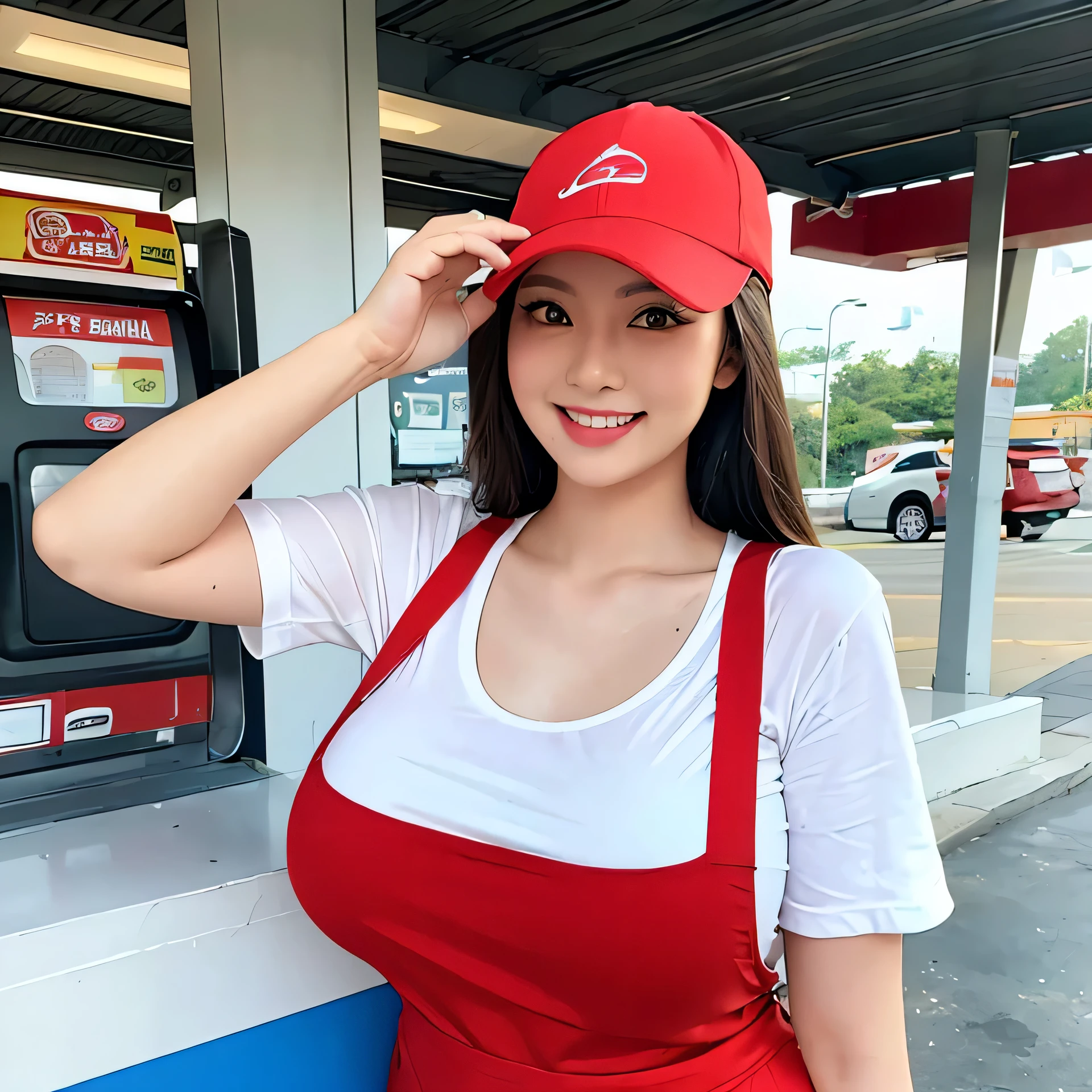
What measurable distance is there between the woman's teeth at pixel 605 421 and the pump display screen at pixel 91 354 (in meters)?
0.76

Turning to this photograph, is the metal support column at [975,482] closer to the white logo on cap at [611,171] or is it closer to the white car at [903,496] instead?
the white logo on cap at [611,171]

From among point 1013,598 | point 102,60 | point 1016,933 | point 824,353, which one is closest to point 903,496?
point 824,353

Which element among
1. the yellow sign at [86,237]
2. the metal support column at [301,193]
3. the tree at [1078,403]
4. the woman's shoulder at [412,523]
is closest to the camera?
the woman's shoulder at [412,523]

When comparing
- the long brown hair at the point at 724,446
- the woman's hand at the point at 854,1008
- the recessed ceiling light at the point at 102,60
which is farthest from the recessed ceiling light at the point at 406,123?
Result: the woman's hand at the point at 854,1008

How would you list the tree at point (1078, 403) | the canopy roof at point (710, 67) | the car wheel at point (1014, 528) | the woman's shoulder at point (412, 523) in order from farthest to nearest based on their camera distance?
the car wheel at point (1014, 528)
the tree at point (1078, 403)
the canopy roof at point (710, 67)
the woman's shoulder at point (412, 523)

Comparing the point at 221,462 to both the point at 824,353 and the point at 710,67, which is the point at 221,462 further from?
the point at 824,353

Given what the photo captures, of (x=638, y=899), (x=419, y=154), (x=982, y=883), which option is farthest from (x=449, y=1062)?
(x=419, y=154)

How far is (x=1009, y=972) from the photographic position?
2.88m

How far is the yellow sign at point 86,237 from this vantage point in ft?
4.35

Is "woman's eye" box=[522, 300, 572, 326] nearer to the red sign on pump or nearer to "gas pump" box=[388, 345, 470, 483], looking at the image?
the red sign on pump

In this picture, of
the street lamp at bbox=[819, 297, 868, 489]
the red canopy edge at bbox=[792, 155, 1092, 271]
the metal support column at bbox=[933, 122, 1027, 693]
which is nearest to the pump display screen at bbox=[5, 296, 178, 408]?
the metal support column at bbox=[933, 122, 1027, 693]

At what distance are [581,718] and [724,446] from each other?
0.37 meters

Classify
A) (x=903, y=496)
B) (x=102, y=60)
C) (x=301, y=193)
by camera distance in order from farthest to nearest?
(x=903, y=496) < (x=102, y=60) < (x=301, y=193)

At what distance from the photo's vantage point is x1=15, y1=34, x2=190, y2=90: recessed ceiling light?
2758 millimetres
